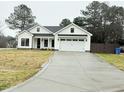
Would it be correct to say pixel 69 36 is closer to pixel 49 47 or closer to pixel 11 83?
pixel 49 47

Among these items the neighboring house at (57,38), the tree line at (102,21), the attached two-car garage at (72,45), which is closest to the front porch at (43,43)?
the neighboring house at (57,38)

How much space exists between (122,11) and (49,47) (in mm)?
22276

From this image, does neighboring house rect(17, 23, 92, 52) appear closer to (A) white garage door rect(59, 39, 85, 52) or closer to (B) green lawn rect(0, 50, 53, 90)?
(A) white garage door rect(59, 39, 85, 52)

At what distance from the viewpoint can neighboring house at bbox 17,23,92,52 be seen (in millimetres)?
47125

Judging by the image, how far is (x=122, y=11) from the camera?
205 feet

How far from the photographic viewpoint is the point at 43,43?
49688 millimetres

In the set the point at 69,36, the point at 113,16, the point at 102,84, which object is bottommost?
the point at 102,84

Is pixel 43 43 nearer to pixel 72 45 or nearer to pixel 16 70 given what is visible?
pixel 72 45

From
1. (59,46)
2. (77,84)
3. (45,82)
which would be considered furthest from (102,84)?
(59,46)

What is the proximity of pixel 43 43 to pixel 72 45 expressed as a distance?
18.8 feet

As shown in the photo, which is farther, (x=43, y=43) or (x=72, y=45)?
Answer: (x=43, y=43)

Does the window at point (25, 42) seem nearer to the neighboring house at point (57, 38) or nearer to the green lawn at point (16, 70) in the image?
the neighboring house at point (57, 38)

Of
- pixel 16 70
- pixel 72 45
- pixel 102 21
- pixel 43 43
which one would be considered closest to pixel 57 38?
pixel 72 45

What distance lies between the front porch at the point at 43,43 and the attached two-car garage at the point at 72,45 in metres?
2.61
